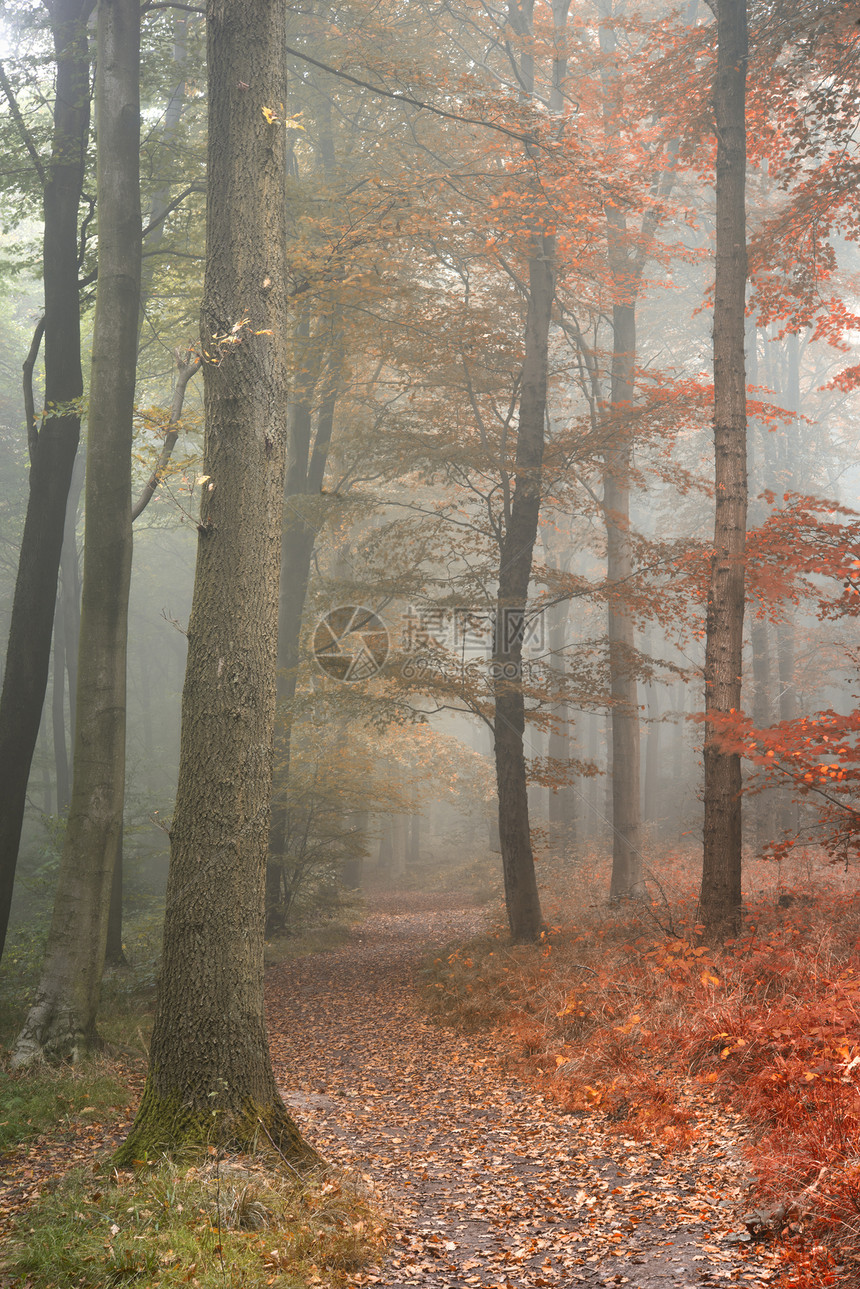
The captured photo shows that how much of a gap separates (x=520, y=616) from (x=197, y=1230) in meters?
7.73

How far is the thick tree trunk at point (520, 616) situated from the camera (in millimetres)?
9883

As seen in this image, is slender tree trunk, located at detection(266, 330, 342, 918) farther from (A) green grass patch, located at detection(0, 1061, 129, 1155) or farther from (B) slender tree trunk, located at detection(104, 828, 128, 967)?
(A) green grass patch, located at detection(0, 1061, 129, 1155)

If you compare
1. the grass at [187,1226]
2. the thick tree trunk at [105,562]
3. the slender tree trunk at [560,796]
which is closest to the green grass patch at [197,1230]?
the grass at [187,1226]

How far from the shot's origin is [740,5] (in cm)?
770

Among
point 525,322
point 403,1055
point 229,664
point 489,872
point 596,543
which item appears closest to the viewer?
point 229,664


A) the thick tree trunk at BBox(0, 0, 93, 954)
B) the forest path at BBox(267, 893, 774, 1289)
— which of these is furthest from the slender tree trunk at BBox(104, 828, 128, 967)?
the forest path at BBox(267, 893, 774, 1289)

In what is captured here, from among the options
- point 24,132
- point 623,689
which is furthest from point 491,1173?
point 24,132

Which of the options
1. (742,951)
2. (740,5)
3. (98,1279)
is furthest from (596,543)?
(98,1279)

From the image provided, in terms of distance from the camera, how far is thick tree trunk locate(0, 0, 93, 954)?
7.41m

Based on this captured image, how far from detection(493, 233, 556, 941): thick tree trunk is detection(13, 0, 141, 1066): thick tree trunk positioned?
463 cm

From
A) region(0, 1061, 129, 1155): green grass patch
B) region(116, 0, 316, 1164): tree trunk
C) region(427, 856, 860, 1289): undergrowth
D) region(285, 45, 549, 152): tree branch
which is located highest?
region(285, 45, 549, 152): tree branch

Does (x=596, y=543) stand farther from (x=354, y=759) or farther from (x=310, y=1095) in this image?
(x=310, y=1095)

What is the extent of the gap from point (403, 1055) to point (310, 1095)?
1.36 m

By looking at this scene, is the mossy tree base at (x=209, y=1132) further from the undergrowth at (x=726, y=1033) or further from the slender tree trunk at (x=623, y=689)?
the slender tree trunk at (x=623, y=689)
